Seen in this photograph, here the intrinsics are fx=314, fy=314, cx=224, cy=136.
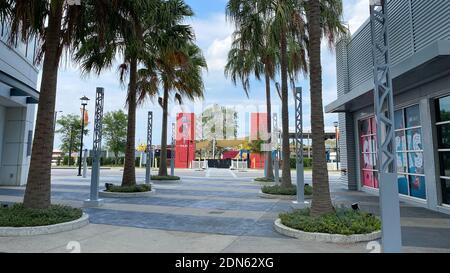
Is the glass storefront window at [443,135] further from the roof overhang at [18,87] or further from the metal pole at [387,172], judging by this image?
the roof overhang at [18,87]

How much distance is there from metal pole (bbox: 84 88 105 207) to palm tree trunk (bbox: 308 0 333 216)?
7312mm

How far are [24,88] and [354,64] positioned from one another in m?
15.3

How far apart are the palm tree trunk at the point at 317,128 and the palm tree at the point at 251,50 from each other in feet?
15.5

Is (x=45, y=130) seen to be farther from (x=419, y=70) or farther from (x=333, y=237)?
(x=419, y=70)

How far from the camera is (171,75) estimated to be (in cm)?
1653

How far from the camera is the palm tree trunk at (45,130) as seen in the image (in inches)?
303

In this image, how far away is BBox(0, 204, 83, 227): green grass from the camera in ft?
22.3

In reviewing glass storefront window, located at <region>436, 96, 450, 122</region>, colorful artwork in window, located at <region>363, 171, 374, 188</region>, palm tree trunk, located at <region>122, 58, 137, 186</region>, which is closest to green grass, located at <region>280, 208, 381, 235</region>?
glass storefront window, located at <region>436, 96, 450, 122</region>

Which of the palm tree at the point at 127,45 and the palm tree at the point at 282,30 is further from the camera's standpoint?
the palm tree at the point at 282,30

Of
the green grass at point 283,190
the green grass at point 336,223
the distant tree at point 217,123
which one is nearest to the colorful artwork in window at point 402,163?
the green grass at point 283,190

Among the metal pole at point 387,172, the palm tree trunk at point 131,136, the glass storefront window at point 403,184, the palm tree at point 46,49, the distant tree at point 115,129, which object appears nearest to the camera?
the metal pole at point 387,172

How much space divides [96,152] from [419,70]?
34.3ft

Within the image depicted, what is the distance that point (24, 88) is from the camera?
529 inches

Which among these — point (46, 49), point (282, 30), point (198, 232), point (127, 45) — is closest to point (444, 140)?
point (282, 30)
